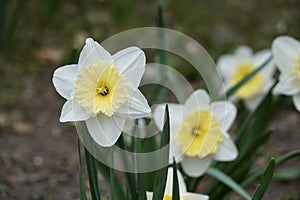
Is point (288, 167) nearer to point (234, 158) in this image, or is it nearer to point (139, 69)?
point (234, 158)

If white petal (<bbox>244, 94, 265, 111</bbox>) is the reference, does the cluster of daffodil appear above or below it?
above

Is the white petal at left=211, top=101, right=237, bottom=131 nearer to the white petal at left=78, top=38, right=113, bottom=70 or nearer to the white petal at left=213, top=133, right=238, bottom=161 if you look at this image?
the white petal at left=213, top=133, right=238, bottom=161

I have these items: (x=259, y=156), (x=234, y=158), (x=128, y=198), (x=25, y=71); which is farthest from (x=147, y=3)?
(x=128, y=198)

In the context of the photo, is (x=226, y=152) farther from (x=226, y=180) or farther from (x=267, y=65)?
(x=267, y=65)

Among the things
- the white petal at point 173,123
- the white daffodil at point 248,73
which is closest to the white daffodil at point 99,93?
the white petal at point 173,123

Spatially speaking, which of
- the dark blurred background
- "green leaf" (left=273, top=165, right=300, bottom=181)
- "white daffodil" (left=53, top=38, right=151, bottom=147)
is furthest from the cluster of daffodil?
the dark blurred background

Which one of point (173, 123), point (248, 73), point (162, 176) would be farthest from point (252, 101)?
point (162, 176)

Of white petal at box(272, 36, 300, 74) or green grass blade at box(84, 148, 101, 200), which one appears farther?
white petal at box(272, 36, 300, 74)
